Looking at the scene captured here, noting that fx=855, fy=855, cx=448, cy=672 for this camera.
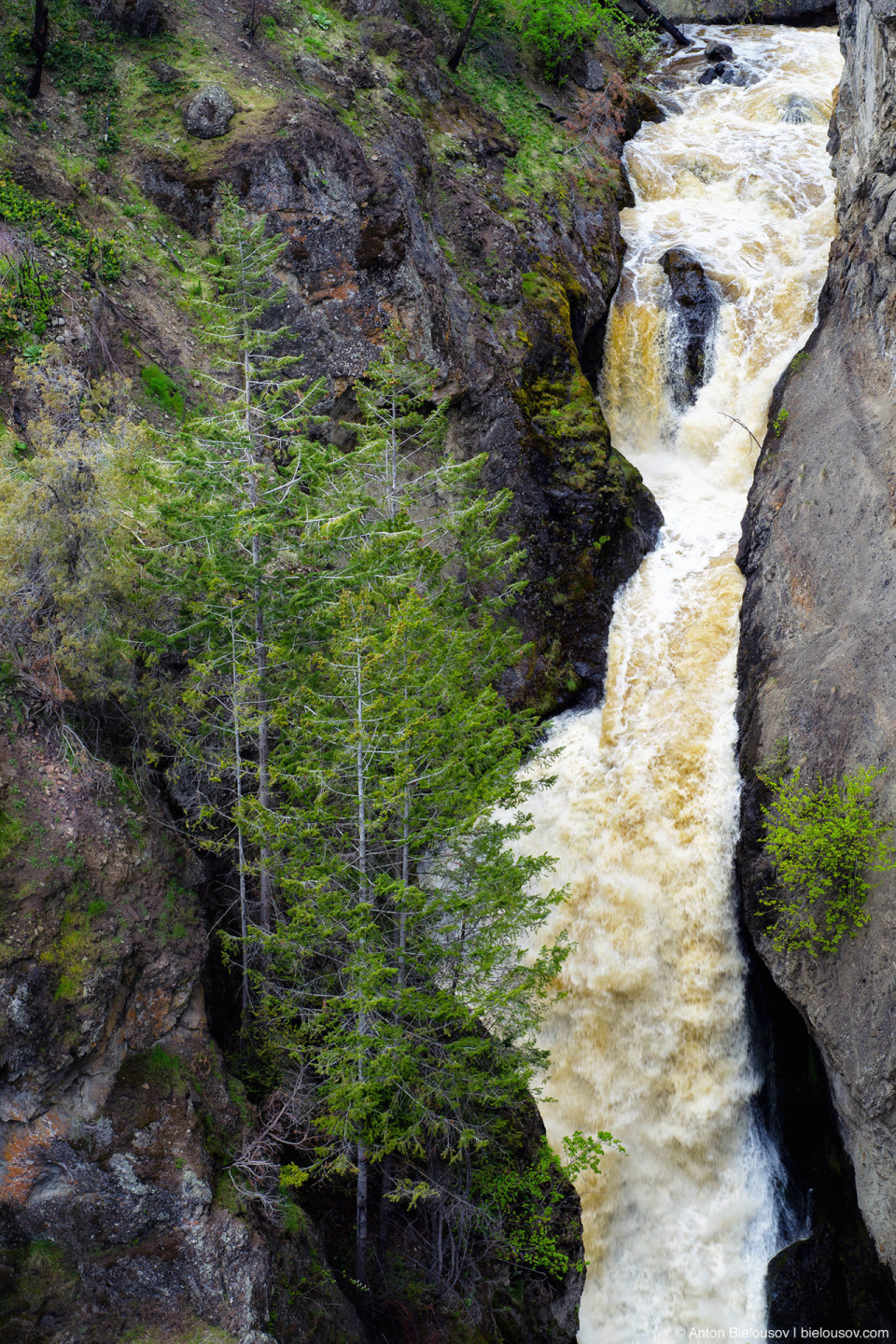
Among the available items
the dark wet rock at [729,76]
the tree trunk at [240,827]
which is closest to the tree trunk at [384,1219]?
the tree trunk at [240,827]

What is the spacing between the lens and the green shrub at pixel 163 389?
663 inches

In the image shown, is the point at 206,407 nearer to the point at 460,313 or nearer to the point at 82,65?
the point at 460,313

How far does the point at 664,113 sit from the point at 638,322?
14100 mm

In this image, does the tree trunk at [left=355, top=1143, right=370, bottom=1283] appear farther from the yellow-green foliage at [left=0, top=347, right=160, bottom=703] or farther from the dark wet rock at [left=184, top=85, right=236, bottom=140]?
the dark wet rock at [left=184, top=85, right=236, bottom=140]

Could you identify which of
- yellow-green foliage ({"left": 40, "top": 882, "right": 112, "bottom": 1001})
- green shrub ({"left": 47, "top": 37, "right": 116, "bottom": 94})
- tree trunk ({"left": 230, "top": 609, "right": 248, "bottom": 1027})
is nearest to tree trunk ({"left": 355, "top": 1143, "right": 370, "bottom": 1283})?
tree trunk ({"left": 230, "top": 609, "right": 248, "bottom": 1027})

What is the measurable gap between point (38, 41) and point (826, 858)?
2264 centimetres

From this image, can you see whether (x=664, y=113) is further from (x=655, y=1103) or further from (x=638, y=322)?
(x=655, y=1103)

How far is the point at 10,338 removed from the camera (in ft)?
47.8

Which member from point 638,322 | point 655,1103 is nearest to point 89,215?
point 638,322

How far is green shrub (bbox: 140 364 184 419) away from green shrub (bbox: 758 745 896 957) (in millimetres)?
13335

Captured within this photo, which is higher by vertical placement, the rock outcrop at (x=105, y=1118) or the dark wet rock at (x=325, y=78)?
the dark wet rock at (x=325, y=78)

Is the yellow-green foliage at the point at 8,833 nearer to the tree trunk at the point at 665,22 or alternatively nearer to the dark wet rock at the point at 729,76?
the dark wet rock at the point at 729,76

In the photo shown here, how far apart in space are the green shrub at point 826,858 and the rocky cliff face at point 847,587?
0.25 m

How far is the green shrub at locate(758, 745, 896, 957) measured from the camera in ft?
40.7
